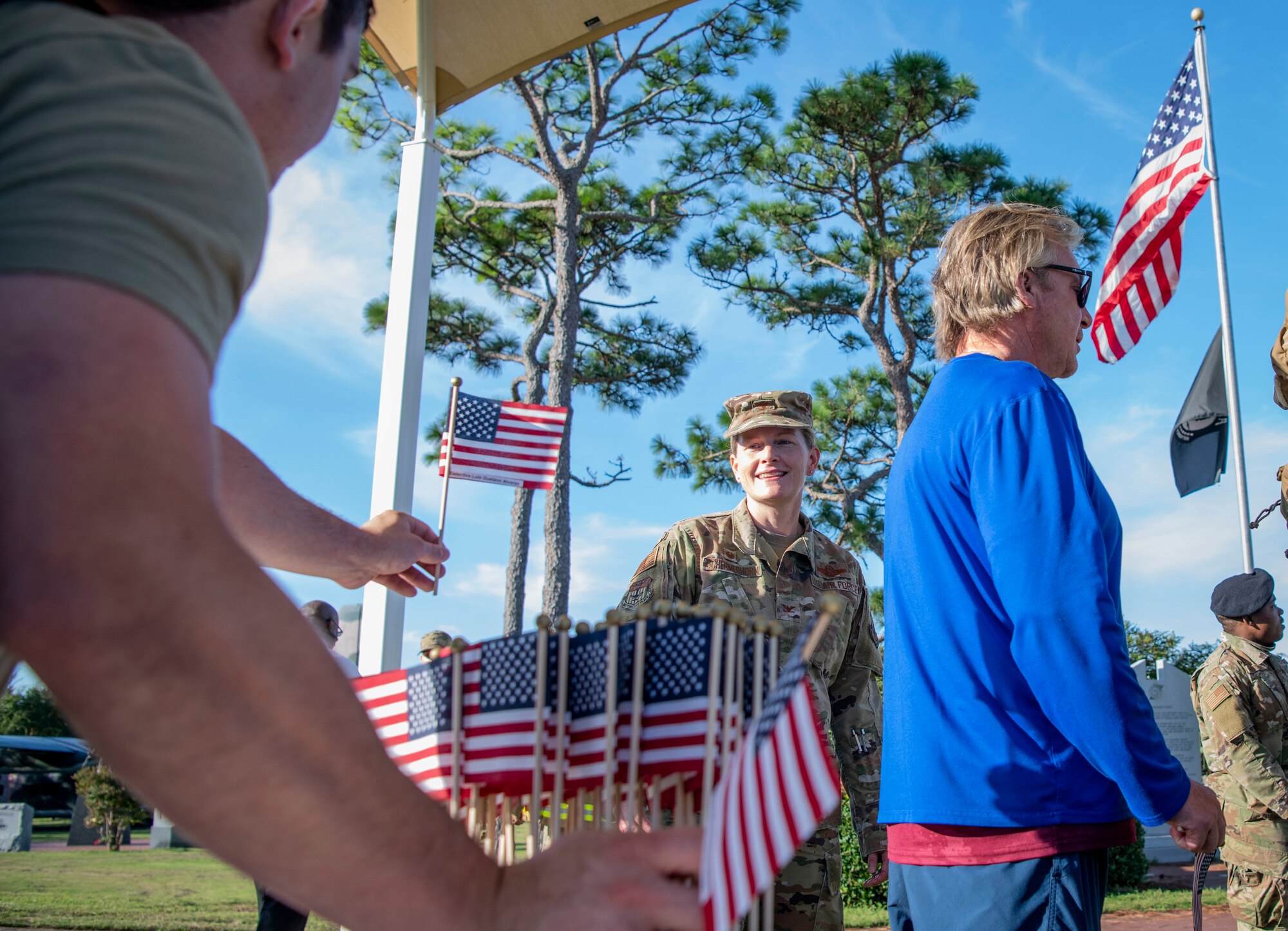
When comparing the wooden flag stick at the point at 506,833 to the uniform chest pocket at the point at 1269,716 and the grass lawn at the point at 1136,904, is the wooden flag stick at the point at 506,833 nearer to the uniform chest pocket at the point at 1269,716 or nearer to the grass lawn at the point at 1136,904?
the uniform chest pocket at the point at 1269,716

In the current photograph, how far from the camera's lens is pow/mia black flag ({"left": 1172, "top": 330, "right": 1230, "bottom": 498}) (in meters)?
10.6

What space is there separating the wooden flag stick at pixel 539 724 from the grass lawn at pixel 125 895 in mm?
5000

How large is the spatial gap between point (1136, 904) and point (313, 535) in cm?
969

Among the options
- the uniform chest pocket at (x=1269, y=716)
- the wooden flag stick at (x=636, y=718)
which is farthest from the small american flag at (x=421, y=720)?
the uniform chest pocket at (x=1269, y=716)

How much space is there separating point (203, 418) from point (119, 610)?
0.13m

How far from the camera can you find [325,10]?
853mm

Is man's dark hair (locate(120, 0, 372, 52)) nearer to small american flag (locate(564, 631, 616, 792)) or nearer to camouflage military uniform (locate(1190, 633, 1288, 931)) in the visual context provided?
small american flag (locate(564, 631, 616, 792))

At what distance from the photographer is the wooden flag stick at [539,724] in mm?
1055

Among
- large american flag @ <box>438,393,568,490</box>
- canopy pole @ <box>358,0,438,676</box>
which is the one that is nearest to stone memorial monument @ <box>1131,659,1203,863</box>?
large american flag @ <box>438,393,568,490</box>

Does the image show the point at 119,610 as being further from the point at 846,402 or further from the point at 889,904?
the point at 846,402

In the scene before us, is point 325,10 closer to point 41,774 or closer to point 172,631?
point 172,631

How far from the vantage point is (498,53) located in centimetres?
629

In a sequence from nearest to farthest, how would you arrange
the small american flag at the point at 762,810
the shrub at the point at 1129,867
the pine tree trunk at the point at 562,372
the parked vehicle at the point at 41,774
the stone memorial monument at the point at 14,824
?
the small american flag at the point at 762,810
the shrub at the point at 1129,867
the stone memorial monument at the point at 14,824
the pine tree trunk at the point at 562,372
the parked vehicle at the point at 41,774

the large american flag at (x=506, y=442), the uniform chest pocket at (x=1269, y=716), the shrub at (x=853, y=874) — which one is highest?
the large american flag at (x=506, y=442)
